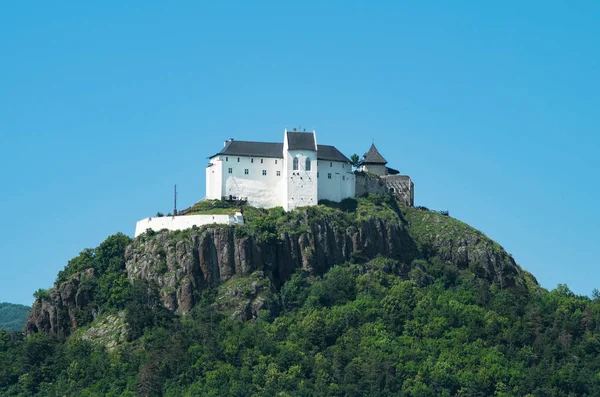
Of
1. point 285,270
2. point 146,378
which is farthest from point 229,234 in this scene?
point 146,378

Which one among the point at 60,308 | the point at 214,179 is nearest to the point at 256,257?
the point at 214,179

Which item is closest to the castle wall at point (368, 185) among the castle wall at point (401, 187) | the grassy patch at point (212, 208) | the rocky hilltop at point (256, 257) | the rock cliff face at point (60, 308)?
the castle wall at point (401, 187)

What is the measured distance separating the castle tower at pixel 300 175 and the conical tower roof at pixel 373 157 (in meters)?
16.1

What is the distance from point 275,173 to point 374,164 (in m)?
18.1

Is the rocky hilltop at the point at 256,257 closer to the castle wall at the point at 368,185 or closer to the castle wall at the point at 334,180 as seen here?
the castle wall at the point at 334,180

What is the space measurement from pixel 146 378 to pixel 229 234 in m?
19.4

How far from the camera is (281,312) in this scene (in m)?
146

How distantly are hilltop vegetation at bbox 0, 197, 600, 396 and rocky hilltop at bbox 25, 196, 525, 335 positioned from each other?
16 cm

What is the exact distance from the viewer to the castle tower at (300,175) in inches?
6137

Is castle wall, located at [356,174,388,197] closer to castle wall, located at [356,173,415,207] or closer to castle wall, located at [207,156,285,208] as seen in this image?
castle wall, located at [356,173,415,207]

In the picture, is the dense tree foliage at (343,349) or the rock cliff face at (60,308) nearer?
the dense tree foliage at (343,349)

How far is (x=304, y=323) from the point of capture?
143m

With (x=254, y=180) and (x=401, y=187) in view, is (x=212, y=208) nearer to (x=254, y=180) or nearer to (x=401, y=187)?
(x=254, y=180)

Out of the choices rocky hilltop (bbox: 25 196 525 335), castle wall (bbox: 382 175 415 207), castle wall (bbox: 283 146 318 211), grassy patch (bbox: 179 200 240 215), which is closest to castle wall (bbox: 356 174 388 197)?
castle wall (bbox: 382 175 415 207)
